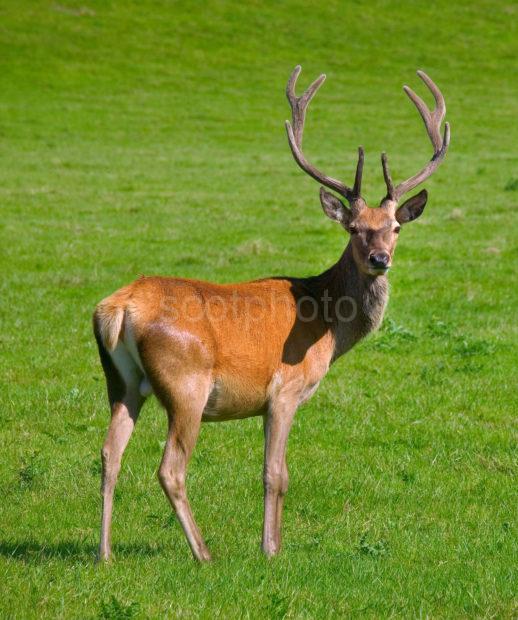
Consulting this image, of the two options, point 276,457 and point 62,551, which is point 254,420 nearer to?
point 276,457

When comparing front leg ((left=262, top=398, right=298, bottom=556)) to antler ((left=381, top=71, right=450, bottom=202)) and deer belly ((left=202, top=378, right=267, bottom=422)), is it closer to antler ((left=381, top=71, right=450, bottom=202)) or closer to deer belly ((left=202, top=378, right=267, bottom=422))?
deer belly ((left=202, top=378, right=267, bottom=422))

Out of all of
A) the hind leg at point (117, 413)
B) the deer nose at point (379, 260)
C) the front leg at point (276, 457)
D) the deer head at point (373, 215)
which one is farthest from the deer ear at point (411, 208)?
the hind leg at point (117, 413)

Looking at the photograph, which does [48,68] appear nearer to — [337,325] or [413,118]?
[413,118]

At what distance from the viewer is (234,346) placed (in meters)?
6.29

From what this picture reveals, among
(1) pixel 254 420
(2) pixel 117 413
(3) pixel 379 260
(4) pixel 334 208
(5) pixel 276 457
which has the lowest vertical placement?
(1) pixel 254 420

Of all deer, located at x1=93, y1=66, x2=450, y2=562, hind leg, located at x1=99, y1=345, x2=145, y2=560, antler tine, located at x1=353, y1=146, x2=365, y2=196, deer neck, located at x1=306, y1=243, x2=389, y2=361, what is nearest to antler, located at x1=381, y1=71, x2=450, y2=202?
deer, located at x1=93, y1=66, x2=450, y2=562

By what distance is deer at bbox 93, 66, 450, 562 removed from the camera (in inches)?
233

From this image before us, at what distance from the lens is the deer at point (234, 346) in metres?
5.92

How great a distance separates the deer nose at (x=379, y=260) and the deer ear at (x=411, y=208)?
67 centimetres

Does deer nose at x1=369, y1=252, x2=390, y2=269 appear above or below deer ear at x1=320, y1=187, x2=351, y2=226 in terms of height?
below

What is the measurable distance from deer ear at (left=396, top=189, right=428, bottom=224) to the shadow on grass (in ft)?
9.69

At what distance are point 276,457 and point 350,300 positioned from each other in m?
1.41

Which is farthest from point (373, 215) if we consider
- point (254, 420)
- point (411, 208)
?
point (254, 420)

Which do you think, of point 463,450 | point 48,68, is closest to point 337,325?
point 463,450
